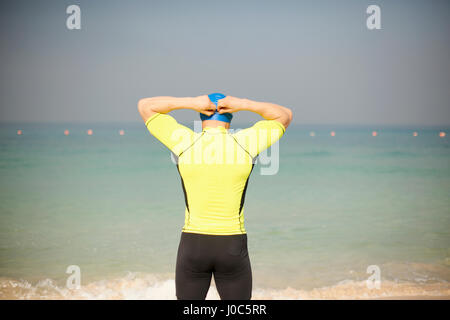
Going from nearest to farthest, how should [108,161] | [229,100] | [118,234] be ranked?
[229,100]
[118,234]
[108,161]

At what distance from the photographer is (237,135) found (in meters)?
1.77

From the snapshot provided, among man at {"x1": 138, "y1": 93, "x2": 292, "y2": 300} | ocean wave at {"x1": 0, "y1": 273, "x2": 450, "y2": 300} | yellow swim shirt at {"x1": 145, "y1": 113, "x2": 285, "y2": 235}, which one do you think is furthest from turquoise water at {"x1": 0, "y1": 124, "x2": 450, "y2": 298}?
yellow swim shirt at {"x1": 145, "y1": 113, "x2": 285, "y2": 235}

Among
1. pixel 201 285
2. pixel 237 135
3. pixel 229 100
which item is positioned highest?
pixel 229 100

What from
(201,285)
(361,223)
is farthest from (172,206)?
(201,285)

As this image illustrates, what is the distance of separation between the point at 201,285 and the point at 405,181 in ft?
35.9

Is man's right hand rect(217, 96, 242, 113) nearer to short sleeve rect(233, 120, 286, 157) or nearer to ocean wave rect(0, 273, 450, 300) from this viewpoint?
short sleeve rect(233, 120, 286, 157)

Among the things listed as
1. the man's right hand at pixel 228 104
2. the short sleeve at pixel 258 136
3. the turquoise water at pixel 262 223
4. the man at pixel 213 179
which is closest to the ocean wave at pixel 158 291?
the turquoise water at pixel 262 223

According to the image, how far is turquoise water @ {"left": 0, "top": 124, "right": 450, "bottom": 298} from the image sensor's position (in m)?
4.91

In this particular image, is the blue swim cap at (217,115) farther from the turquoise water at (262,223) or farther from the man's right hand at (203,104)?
the turquoise water at (262,223)

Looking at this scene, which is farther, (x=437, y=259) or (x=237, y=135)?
(x=437, y=259)

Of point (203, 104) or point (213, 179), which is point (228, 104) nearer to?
point (203, 104)

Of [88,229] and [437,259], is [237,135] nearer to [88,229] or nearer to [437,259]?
[437,259]

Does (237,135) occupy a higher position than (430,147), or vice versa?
(237,135)

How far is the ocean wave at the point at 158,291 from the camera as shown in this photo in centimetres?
409
